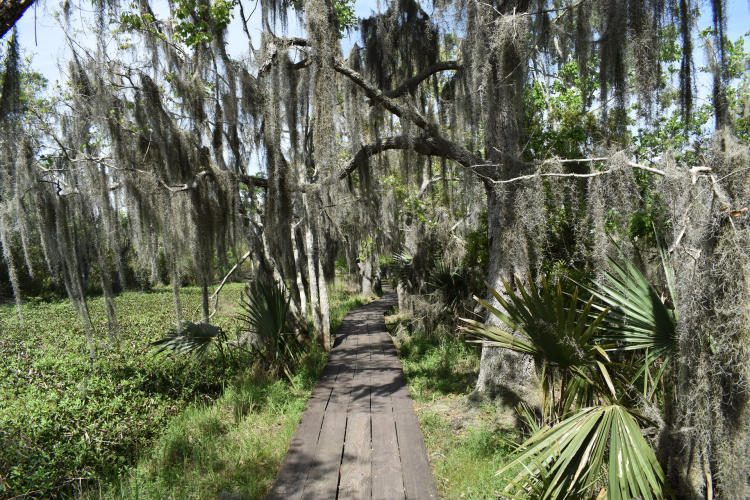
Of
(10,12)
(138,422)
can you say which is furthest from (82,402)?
(10,12)

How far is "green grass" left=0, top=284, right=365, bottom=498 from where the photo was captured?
3.28m

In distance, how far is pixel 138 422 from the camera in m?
4.43

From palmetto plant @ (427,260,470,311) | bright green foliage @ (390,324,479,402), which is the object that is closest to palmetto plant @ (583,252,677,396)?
bright green foliage @ (390,324,479,402)

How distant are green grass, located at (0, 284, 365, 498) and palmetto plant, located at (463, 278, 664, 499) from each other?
209 centimetres

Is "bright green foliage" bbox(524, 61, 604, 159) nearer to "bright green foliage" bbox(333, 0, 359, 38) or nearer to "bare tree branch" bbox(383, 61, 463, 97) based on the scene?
"bare tree branch" bbox(383, 61, 463, 97)

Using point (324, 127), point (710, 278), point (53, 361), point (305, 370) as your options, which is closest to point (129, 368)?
point (53, 361)

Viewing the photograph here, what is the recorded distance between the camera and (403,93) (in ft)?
17.9

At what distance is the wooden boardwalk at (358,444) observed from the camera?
314 cm

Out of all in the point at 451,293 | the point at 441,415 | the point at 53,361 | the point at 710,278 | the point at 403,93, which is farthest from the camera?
the point at 451,293

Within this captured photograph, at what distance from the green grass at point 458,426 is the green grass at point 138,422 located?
1407 mm

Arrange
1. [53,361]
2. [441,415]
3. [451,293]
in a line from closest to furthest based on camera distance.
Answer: [441,415]
[53,361]
[451,293]

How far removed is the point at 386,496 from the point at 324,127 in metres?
3.59

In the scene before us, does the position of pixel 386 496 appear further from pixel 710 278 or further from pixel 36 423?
pixel 36 423

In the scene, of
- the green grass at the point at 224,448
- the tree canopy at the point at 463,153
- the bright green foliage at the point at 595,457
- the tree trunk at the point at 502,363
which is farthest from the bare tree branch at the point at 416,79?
the bright green foliage at the point at 595,457
